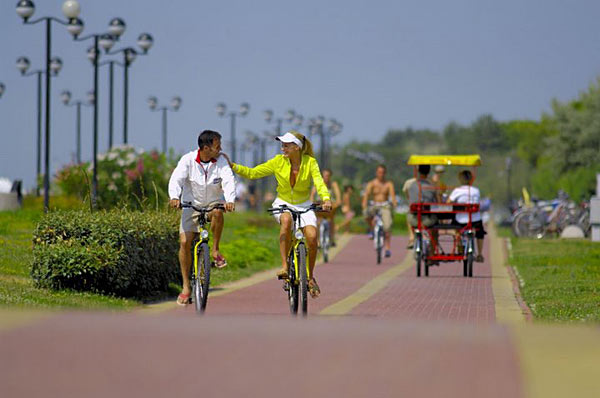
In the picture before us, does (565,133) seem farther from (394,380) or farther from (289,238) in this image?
(394,380)

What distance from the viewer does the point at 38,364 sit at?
753cm

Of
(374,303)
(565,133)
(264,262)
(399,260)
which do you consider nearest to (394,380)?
(374,303)

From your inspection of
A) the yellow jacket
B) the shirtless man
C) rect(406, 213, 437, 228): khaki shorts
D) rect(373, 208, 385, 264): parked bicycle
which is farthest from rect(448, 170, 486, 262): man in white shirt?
the yellow jacket

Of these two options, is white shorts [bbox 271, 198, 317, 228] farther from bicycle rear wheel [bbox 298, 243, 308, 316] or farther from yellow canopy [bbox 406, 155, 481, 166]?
yellow canopy [bbox 406, 155, 481, 166]

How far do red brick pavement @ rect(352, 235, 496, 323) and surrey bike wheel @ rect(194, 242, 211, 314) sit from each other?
171cm

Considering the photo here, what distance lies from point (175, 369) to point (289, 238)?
222 inches

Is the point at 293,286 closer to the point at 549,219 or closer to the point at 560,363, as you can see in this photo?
the point at 560,363

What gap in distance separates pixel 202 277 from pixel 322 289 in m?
5.18

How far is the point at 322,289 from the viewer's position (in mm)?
17938

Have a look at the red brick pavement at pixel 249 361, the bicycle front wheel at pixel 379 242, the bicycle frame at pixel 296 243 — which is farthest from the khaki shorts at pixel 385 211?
the red brick pavement at pixel 249 361

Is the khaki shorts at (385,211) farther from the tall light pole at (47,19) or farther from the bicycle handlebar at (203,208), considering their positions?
the bicycle handlebar at (203,208)

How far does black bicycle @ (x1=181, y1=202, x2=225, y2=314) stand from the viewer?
12859mm

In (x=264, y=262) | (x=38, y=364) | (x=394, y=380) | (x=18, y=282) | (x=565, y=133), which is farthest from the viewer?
(x=565, y=133)

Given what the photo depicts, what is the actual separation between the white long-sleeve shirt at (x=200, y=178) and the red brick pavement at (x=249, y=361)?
404 cm
